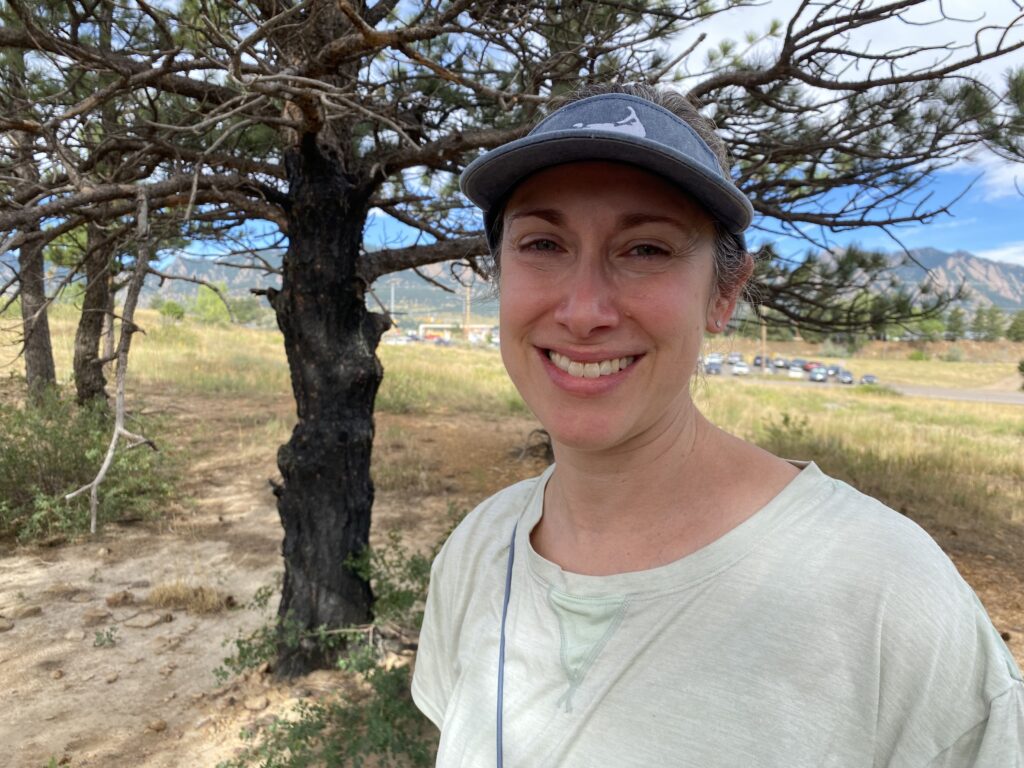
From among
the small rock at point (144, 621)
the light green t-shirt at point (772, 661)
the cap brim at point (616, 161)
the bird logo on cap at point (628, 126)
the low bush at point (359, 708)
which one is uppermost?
the bird logo on cap at point (628, 126)

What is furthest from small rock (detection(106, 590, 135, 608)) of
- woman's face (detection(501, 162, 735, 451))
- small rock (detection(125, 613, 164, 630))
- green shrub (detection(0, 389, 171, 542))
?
woman's face (detection(501, 162, 735, 451))

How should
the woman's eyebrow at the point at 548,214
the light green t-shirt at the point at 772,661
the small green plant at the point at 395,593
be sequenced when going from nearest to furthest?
the light green t-shirt at the point at 772,661 → the woman's eyebrow at the point at 548,214 → the small green plant at the point at 395,593

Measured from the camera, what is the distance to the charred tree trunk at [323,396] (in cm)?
331

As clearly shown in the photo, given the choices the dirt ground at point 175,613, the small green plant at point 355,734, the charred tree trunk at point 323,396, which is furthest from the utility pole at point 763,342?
the small green plant at point 355,734

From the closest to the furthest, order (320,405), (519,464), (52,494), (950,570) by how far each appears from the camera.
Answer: (950,570), (320,405), (52,494), (519,464)

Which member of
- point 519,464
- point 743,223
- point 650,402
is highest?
point 743,223

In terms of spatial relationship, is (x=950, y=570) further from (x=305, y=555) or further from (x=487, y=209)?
(x=305, y=555)

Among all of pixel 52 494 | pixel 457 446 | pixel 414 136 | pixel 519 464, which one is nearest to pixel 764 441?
pixel 519 464

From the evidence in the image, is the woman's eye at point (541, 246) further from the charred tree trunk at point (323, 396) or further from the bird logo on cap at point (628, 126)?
the charred tree trunk at point (323, 396)

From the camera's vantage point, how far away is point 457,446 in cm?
884

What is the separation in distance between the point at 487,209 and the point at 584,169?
25 centimetres

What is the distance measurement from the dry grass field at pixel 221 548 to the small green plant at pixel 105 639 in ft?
0.04

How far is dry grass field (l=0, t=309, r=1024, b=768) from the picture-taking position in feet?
10.5

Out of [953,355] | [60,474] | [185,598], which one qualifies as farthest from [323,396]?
[953,355]
